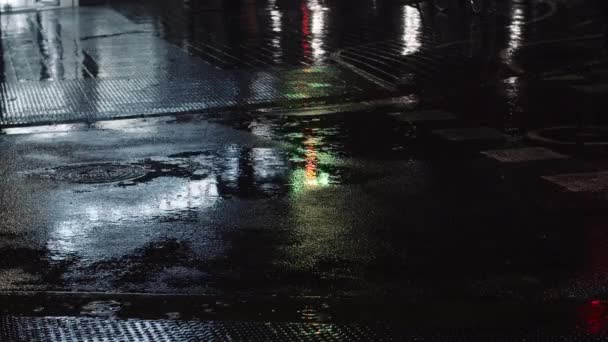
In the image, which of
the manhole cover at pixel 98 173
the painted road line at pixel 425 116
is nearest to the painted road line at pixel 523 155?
the painted road line at pixel 425 116

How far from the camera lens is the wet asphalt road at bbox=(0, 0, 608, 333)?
6.14m

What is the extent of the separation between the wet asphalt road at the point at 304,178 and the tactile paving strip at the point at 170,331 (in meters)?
0.30

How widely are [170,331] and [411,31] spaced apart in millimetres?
15029

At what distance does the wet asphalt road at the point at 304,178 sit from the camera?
6.14m

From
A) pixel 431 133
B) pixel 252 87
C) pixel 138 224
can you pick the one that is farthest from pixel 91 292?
pixel 252 87

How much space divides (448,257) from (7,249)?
9.04ft

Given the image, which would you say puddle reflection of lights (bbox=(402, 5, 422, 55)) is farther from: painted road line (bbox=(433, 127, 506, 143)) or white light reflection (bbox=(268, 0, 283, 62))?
painted road line (bbox=(433, 127, 506, 143))

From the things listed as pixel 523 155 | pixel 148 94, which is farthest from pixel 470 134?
pixel 148 94

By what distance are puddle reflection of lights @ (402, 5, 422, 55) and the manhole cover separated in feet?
26.0

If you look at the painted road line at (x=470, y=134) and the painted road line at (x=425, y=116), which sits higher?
the painted road line at (x=470, y=134)

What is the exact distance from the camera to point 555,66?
14570 mm

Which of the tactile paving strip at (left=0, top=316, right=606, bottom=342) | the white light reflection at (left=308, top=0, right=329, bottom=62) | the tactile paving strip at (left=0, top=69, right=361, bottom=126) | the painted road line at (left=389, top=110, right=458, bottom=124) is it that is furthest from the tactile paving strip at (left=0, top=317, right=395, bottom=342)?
the white light reflection at (left=308, top=0, right=329, bottom=62)

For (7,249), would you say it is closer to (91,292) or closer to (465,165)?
(91,292)

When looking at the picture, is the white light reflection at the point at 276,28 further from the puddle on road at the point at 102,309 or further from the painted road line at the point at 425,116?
the puddle on road at the point at 102,309
